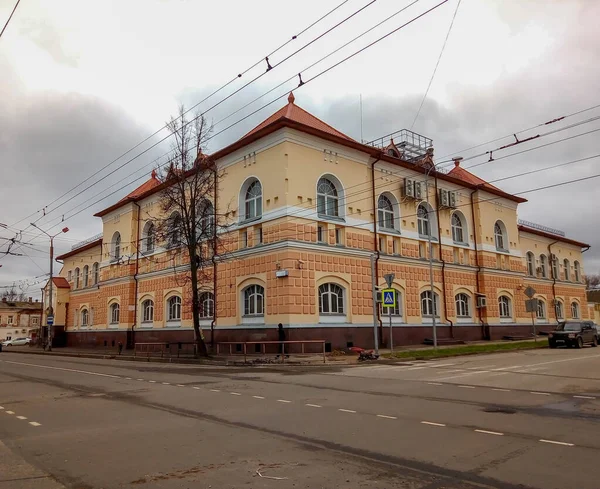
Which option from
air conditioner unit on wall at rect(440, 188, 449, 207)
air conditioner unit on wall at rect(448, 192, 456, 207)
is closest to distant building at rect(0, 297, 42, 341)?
air conditioner unit on wall at rect(440, 188, 449, 207)

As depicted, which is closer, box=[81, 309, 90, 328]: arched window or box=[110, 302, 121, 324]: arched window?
Result: box=[110, 302, 121, 324]: arched window

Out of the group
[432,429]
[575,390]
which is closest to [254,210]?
[575,390]

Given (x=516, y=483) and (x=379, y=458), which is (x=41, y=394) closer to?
(x=379, y=458)

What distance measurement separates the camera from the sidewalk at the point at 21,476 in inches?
214

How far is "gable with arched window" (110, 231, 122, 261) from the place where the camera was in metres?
46.1

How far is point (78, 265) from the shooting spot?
5762 cm

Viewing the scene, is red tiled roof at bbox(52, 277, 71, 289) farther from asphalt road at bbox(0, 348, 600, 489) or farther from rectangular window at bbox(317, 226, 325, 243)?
asphalt road at bbox(0, 348, 600, 489)

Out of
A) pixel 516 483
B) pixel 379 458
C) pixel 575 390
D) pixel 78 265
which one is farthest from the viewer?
pixel 78 265

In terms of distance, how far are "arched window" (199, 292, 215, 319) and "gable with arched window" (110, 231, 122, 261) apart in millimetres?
15696

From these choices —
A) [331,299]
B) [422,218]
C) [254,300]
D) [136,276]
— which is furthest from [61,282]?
[422,218]

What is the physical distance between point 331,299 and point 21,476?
24.0 meters

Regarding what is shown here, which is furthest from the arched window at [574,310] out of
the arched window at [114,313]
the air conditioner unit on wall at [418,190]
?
the arched window at [114,313]

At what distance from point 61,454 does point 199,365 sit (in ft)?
58.3

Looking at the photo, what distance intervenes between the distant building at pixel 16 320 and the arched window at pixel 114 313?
2139 inches
